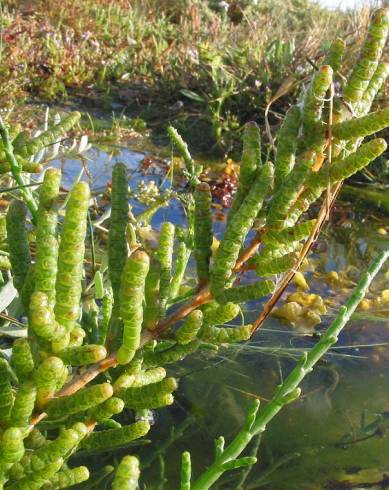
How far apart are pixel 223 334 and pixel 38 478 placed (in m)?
0.30

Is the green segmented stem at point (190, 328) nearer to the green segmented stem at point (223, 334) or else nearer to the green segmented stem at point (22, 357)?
the green segmented stem at point (223, 334)

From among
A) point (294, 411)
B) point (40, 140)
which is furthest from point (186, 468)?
point (294, 411)

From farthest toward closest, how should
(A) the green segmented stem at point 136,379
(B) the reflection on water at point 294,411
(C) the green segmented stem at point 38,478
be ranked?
1. (B) the reflection on water at point 294,411
2. (A) the green segmented stem at point 136,379
3. (C) the green segmented stem at point 38,478

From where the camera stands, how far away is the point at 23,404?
0.79m

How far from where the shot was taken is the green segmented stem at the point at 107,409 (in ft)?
2.79

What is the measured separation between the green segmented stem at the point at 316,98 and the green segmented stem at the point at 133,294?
350 mm

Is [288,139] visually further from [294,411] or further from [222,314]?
[294,411]

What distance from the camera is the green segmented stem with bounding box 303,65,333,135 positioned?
853mm

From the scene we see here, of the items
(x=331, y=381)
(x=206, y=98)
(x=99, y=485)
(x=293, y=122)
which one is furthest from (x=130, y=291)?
(x=206, y=98)

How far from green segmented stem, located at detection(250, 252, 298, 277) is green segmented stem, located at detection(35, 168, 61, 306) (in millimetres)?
317

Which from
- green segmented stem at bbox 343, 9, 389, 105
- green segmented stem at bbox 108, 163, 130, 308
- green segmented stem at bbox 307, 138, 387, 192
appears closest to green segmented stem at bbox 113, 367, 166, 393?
green segmented stem at bbox 108, 163, 130, 308

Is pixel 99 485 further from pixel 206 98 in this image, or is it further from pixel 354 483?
pixel 206 98

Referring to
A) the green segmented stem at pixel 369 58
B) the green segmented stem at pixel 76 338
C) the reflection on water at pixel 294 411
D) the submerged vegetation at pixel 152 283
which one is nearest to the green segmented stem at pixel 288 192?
the submerged vegetation at pixel 152 283

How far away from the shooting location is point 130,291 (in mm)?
716
